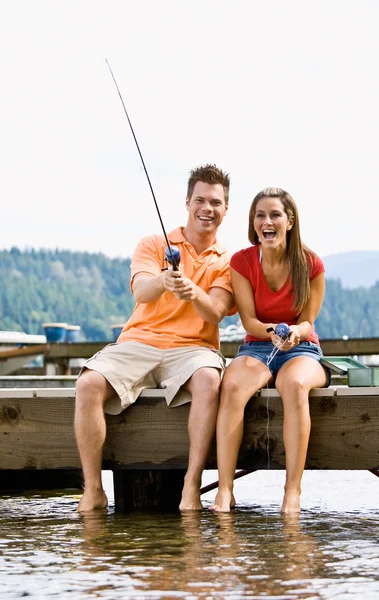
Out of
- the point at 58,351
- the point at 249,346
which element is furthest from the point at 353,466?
the point at 58,351

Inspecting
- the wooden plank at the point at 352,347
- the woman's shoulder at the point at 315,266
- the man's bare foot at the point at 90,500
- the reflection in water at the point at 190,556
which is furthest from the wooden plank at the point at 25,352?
the reflection in water at the point at 190,556

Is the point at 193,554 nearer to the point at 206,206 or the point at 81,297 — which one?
the point at 206,206

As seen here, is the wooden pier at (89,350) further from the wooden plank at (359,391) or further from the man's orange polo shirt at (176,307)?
the wooden plank at (359,391)

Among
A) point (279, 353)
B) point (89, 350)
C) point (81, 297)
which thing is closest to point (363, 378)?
point (279, 353)

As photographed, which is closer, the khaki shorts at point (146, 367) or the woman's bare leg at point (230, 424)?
the woman's bare leg at point (230, 424)

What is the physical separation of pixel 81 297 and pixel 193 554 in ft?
560

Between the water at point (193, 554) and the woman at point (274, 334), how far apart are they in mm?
293

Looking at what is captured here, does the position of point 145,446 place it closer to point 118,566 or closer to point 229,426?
point 229,426

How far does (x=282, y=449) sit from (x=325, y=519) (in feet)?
1.23

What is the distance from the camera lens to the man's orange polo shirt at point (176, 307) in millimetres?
4902

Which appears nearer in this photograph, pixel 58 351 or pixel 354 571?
pixel 354 571

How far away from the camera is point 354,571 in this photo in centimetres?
316

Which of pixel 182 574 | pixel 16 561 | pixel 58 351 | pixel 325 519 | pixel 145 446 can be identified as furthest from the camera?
pixel 58 351

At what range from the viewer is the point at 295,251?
4.79m
